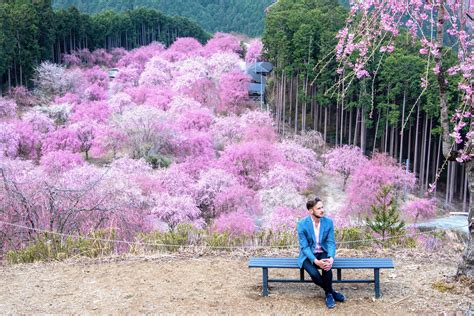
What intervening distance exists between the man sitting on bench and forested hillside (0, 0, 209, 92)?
1162 inches

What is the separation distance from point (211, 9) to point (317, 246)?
2382 inches

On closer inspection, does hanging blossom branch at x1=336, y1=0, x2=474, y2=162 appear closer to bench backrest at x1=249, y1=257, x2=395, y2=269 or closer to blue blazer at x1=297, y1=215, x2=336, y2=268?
bench backrest at x1=249, y1=257, x2=395, y2=269

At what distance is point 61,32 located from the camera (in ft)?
129

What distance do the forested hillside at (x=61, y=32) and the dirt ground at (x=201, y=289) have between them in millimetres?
27761

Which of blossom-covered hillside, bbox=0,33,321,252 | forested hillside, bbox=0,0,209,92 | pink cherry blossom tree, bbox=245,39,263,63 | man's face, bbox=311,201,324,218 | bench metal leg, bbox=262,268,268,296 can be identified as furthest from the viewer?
pink cherry blossom tree, bbox=245,39,263,63

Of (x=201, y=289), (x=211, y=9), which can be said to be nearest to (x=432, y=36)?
(x=201, y=289)

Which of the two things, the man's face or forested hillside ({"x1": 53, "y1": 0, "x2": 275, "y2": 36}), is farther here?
forested hillside ({"x1": 53, "y1": 0, "x2": 275, "y2": 36})

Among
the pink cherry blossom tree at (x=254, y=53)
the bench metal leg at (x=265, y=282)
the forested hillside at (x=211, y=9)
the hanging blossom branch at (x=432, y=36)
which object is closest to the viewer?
the hanging blossom branch at (x=432, y=36)

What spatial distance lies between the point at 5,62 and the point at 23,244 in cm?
2578

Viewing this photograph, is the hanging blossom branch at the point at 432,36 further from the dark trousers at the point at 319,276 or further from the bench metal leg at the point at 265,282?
the bench metal leg at the point at 265,282

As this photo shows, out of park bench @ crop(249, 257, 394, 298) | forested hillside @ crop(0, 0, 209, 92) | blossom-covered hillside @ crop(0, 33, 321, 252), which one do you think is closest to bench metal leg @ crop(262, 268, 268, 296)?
park bench @ crop(249, 257, 394, 298)

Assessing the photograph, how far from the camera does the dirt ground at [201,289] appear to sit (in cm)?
461

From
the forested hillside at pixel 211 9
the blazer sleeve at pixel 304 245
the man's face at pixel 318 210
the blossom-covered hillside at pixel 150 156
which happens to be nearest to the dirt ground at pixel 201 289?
the blazer sleeve at pixel 304 245

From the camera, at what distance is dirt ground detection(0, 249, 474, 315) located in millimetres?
4609
